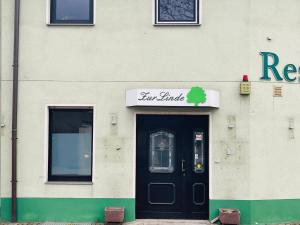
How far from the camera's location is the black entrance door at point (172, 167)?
38.1 ft

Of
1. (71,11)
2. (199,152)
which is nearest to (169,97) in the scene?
(199,152)

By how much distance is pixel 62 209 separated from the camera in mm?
11359

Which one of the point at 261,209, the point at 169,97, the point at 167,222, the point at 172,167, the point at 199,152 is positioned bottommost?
the point at 167,222

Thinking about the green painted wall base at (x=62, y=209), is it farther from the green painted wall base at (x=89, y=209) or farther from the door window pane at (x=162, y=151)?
the door window pane at (x=162, y=151)

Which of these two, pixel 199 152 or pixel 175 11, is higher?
pixel 175 11

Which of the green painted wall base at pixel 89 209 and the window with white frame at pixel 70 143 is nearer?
the green painted wall base at pixel 89 209

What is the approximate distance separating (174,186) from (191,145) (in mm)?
968

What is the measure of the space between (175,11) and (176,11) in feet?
0.07

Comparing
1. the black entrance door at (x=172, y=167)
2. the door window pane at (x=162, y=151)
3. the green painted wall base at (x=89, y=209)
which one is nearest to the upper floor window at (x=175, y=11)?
the black entrance door at (x=172, y=167)

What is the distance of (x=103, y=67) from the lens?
11.5 meters

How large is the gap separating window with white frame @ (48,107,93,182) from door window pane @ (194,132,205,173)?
2.27 metres

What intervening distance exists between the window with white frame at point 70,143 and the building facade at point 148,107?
22 mm

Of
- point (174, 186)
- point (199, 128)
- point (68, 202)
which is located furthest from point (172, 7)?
point (68, 202)

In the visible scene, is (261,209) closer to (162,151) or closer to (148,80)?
(162,151)
